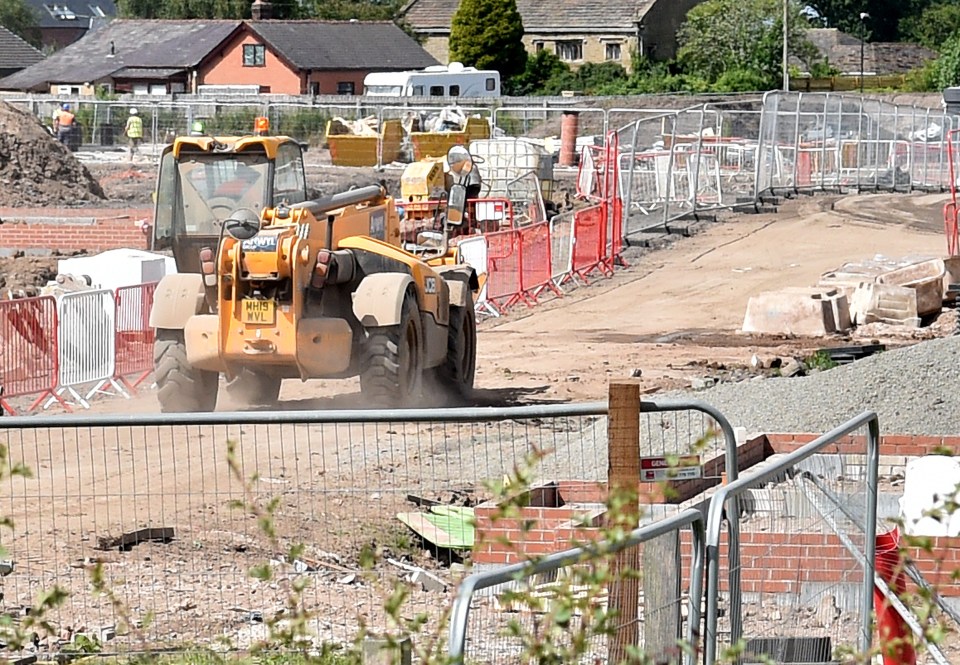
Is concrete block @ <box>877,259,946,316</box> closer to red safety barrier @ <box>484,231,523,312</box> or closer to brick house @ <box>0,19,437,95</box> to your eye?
red safety barrier @ <box>484,231,523,312</box>

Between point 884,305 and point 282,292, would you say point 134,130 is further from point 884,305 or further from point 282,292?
point 282,292

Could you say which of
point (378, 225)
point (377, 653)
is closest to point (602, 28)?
point (378, 225)

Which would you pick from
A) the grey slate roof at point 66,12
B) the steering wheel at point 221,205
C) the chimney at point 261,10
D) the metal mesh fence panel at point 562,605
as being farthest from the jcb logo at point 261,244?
the grey slate roof at point 66,12

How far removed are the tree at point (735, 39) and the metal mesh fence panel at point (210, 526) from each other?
6484 centimetres

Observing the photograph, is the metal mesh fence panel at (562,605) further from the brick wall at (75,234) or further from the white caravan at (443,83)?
the white caravan at (443,83)

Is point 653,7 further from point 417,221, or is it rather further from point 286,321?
point 286,321

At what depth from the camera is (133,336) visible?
15234 millimetres

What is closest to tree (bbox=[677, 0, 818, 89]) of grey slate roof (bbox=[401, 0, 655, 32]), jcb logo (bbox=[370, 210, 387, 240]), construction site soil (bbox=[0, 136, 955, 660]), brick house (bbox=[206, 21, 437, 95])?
grey slate roof (bbox=[401, 0, 655, 32])

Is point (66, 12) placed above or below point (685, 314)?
above

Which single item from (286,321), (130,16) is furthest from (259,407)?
(130,16)

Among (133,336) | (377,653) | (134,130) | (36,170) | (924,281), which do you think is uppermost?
(377,653)

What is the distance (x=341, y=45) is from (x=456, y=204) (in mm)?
51939

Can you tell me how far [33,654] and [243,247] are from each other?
5835 mm

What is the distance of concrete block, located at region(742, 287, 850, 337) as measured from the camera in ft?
60.8
